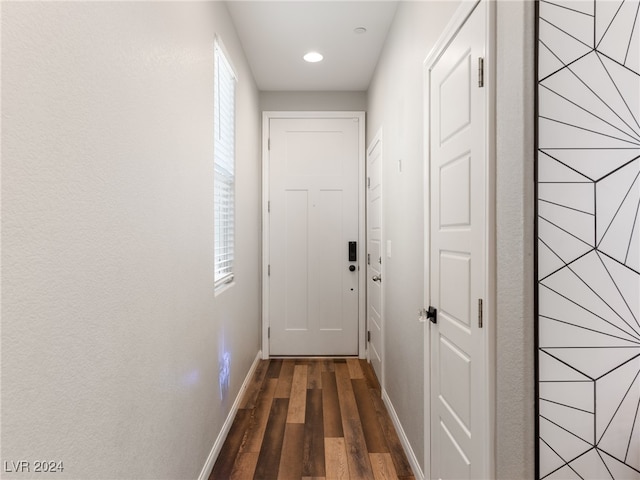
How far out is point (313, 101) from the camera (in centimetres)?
383

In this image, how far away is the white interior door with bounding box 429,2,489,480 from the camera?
1.23 metres

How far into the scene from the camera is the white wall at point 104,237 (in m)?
0.74

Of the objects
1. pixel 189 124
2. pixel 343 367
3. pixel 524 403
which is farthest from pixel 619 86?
pixel 343 367

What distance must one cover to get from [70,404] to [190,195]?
3.38 feet

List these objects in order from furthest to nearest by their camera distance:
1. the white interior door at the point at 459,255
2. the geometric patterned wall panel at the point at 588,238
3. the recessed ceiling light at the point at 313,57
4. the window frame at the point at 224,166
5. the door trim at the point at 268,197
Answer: the door trim at the point at 268,197, the recessed ceiling light at the point at 313,57, the window frame at the point at 224,166, the white interior door at the point at 459,255, the geometric patterned wall panel at the point at 588,238

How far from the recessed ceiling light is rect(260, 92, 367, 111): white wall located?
27.1 inches

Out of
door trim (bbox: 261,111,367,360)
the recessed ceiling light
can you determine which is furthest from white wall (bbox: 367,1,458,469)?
door trim (bbox: 261,111,367,360)

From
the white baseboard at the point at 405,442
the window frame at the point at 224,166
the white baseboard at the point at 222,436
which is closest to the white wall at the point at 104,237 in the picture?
the white baseboard at the point at 222,436

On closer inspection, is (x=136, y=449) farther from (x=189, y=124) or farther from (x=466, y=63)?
(x=466, y=63)

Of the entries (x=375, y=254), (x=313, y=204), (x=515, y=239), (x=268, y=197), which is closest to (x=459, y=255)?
(x=515, y=239)

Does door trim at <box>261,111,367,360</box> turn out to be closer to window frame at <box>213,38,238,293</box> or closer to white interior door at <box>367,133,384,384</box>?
white interior door at <box>367,133,384,384</box>

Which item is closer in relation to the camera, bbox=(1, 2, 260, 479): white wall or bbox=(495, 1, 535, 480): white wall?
bbox=(1, 2, 260, 479): white wall

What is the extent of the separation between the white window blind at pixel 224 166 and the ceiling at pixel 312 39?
401mm

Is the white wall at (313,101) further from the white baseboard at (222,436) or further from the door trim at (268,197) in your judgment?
the white baseboard at (222,436)
